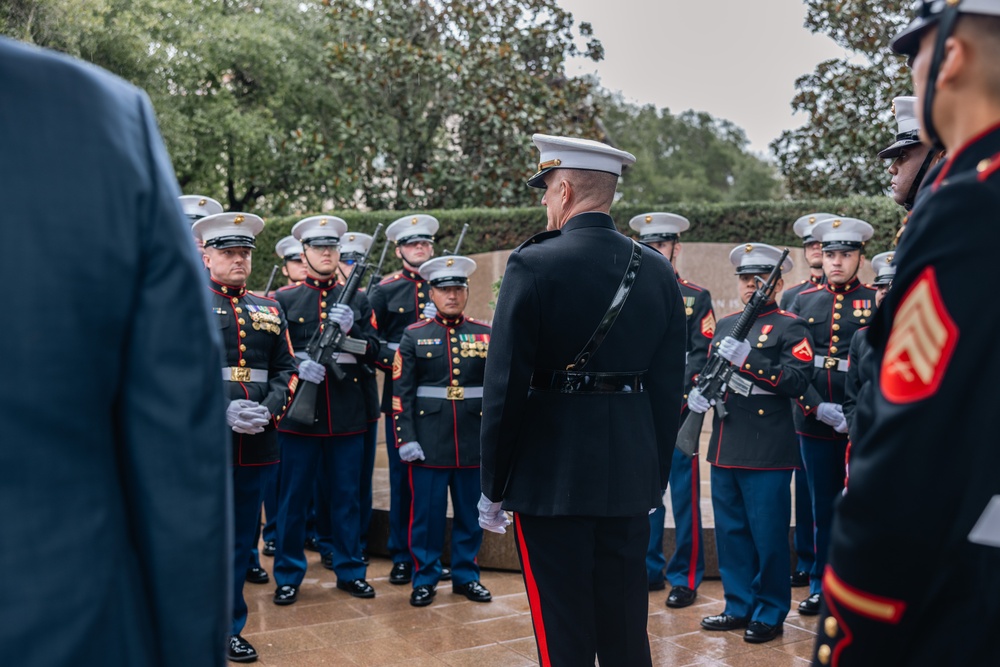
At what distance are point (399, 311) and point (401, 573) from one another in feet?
6.66

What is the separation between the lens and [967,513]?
167 cm

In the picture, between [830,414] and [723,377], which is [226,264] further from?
[830,414]

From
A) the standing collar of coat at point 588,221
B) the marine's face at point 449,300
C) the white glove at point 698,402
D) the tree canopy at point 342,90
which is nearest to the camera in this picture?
the standing collar of coat at point 588,221

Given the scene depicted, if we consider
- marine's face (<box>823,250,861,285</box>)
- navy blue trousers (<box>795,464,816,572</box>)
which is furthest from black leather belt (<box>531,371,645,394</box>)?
marine's face (<box>823,250,861,285</box>)

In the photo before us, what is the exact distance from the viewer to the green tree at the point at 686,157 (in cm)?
3038

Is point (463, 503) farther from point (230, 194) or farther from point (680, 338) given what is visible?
point (230, 194)

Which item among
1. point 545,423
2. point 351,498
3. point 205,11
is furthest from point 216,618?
point 205,11

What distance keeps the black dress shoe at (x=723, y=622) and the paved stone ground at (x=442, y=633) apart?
0.13ft

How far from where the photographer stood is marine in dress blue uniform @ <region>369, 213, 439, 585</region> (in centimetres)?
686

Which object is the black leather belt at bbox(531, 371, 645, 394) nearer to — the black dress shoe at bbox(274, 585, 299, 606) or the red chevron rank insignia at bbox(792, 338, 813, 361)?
the red chevron rank insignia at bbox(792, 338, 813, 361)

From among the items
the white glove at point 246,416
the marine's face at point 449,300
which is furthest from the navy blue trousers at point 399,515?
the white glove at point 246,416

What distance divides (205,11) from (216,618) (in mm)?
19312

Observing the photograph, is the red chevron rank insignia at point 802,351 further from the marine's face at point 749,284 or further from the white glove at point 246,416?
the white glove at point 246,416

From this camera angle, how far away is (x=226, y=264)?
17.2 feet
